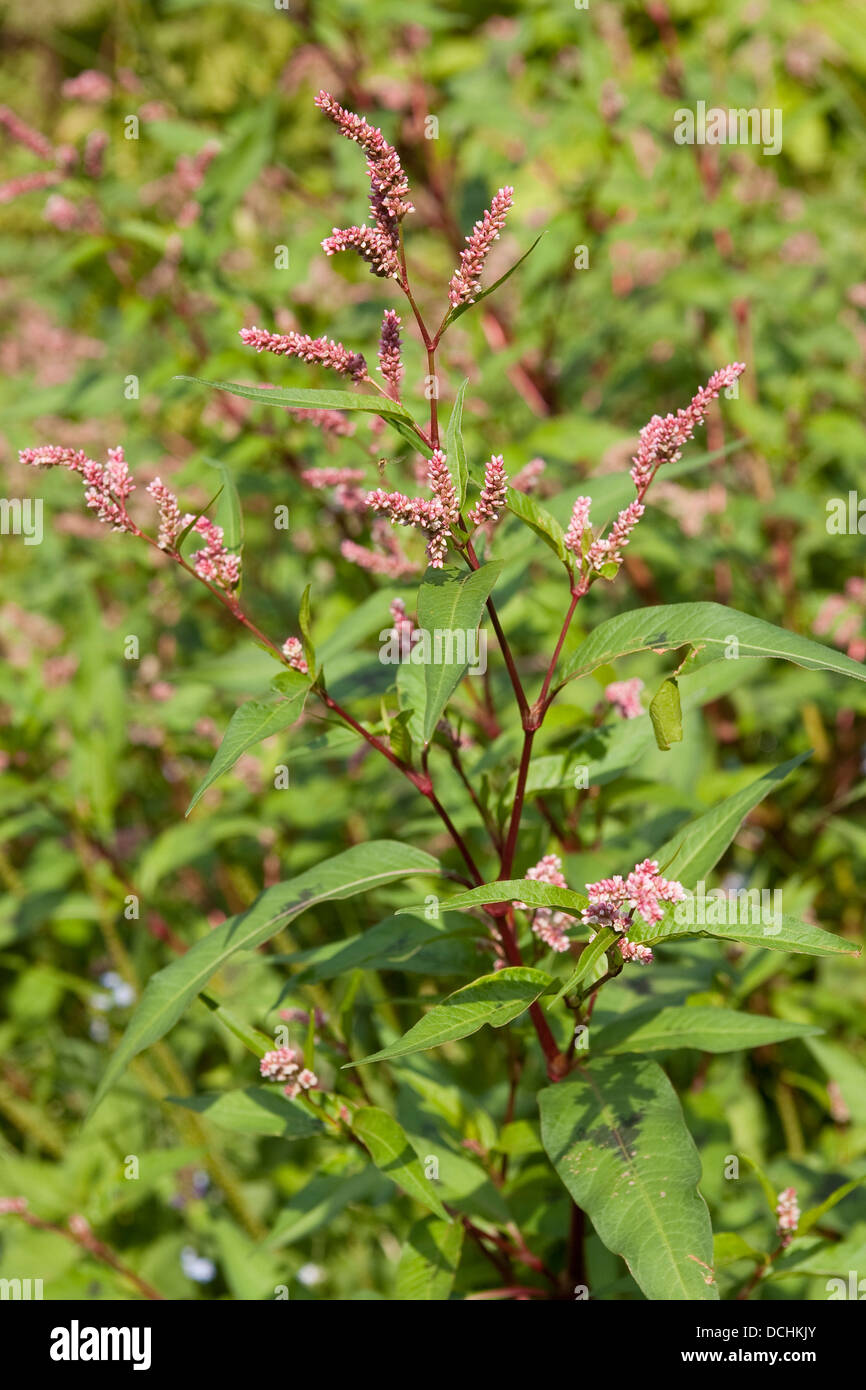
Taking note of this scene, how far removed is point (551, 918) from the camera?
4.62 feet

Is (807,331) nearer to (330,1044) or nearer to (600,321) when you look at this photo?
(600,321)

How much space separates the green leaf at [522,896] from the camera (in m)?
1.15

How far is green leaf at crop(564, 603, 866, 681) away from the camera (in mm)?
1071

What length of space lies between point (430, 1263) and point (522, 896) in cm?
63

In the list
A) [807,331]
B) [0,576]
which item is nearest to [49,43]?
[0,576]

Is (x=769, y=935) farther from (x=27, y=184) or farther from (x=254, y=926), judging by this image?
(x=27, y=184)

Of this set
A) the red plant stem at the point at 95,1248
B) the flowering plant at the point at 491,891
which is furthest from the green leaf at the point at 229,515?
the red plant stem at the point at 95,1248

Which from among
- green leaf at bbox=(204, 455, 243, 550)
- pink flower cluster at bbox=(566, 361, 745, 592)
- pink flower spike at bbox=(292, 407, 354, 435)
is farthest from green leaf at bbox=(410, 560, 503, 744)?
pink flower spike at bbox=(292, 407, 354, 435)

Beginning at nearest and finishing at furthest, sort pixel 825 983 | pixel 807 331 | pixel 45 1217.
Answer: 1. pixel 45 1217
2. pixel 825 983
3. pixel 807 331

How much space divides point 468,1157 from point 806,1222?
0.47 metres

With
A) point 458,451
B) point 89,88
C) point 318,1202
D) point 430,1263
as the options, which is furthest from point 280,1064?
point 89,88

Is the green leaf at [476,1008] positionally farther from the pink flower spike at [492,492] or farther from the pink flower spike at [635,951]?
the pink flower spike at [492,492]
